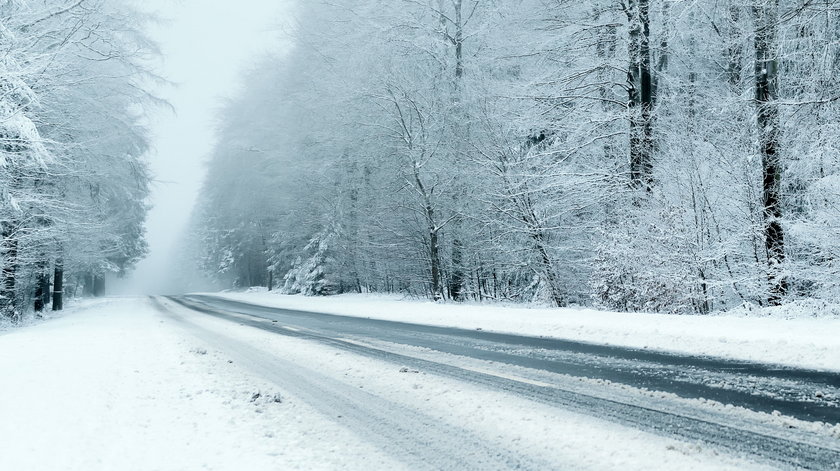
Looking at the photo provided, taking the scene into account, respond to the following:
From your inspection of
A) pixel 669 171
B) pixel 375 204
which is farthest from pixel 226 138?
pixel 669 171

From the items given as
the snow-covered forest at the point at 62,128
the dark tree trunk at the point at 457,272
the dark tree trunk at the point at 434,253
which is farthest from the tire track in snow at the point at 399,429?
the dark tree trunk at the point at 457,272

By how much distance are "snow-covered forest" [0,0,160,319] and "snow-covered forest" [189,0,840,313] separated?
283mm

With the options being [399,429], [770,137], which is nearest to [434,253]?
A: [770,137]

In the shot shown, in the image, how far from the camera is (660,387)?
15.8 ft

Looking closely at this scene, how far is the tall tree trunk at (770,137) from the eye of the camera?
10.5 meters

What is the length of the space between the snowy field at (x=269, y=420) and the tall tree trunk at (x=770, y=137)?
830 cm

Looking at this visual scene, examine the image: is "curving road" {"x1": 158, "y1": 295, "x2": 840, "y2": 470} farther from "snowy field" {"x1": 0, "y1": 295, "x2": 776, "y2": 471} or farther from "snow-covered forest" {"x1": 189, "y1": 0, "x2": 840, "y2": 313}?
"snow-covered forest" {"x1": 189, "y1": 0, "x2": 840, "y2": 313}

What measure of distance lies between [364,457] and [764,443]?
2459mm

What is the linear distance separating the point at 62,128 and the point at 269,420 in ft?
57.2

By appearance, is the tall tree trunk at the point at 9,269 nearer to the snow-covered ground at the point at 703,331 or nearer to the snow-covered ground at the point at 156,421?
the snow-covered ground at the point at 156,421

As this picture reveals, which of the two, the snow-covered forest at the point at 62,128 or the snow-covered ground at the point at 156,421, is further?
the snow-covered forest at the point at 62,128

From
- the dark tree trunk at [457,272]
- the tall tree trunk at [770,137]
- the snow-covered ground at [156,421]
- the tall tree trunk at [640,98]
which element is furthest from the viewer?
the dark tree trunk at [457,272]

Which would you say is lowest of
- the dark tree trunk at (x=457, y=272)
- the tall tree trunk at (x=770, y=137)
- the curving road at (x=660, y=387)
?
the curving road at (x=660, y=387)

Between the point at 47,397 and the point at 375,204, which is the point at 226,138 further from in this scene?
the point at 47,397
